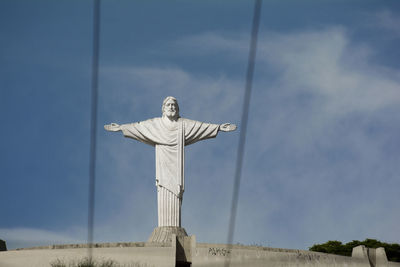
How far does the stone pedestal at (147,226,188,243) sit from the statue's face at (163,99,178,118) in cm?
385

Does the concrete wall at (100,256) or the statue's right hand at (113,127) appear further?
the statue's right hand at (113,127)

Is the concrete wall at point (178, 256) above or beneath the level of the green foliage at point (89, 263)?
above

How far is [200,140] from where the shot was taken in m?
27.6

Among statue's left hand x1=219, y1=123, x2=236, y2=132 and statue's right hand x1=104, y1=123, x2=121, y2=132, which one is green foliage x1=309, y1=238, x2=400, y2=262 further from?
statue's right hand x1=104, y1=123, x2=121, y2=132

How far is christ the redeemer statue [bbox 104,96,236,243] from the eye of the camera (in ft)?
86.8

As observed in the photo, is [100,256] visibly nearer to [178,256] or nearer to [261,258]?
[178,256]

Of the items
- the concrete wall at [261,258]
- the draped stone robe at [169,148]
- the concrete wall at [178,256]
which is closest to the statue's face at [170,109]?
the draped stone robe at [169,148]

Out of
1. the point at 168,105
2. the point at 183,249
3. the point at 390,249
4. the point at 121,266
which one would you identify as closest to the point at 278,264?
the point at 183,249

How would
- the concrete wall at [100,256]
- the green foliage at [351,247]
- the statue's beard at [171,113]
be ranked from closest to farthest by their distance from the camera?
the concrete wall at [100,256], the statue's beard at [171,113], the green foliage at [351,247]

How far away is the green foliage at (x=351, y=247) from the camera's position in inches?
1486

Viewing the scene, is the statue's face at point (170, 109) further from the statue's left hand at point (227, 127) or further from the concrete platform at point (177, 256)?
the concrete platform at point (177, 256)

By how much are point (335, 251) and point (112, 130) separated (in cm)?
1723

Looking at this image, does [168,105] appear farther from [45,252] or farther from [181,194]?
[45,252]

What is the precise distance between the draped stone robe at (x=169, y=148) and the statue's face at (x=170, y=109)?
0.28 m
